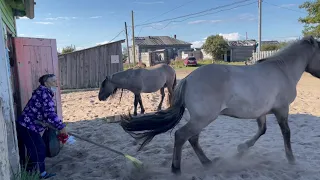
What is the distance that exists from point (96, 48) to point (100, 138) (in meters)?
11.7

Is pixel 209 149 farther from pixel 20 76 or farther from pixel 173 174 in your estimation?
pixel 20 76

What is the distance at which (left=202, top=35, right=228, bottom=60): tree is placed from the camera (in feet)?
141

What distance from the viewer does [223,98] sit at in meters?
3.73

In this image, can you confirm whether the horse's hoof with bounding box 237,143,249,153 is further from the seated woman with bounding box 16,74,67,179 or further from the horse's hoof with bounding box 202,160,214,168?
the seated woman with bounding box 16,74,67,179

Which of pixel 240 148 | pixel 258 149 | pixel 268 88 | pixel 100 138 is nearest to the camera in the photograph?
pixel 268 88

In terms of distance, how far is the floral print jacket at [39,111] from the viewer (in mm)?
3662

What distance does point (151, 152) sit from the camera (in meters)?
4.88

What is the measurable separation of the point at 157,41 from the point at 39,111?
57.0 metres

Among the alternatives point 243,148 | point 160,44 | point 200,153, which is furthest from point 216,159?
point 160,44

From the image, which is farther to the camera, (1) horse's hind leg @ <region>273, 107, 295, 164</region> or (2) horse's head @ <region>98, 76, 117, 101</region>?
(2) horse's head @ <region>98, 76, 117, 101</region>

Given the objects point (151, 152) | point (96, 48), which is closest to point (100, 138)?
point (151, 152)

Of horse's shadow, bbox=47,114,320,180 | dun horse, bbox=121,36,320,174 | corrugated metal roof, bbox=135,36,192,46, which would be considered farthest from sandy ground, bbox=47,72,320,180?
corrugated metal roof, bbox=135,36,192,46

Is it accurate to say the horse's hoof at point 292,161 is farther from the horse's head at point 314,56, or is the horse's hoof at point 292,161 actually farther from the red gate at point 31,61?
the red gate at point 31,61

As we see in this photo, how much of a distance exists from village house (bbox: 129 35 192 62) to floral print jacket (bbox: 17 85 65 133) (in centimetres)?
5129
